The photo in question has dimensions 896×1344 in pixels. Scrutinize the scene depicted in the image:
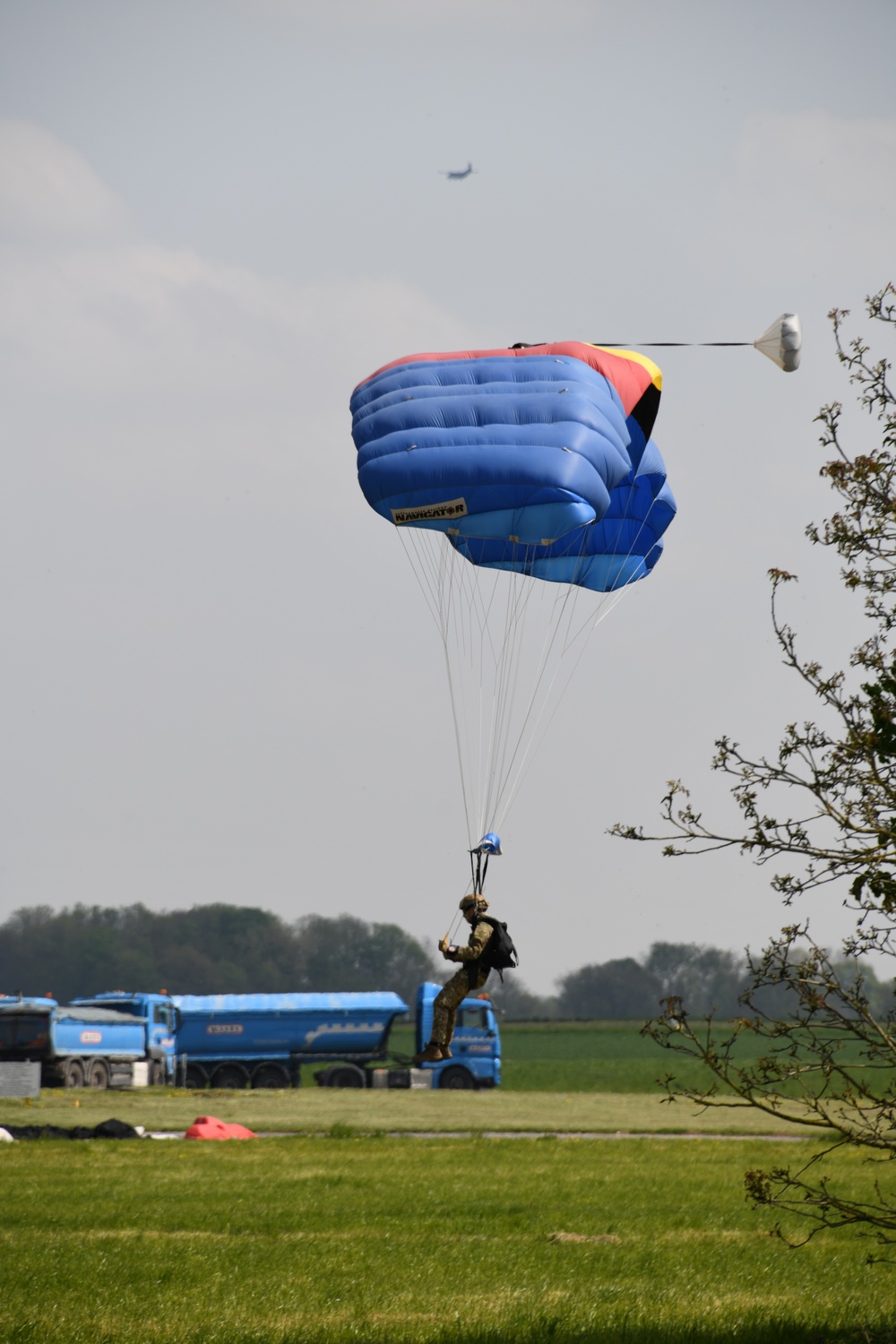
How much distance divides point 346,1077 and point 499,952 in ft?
90.8

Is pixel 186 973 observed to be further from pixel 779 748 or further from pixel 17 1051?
pixel 779 748

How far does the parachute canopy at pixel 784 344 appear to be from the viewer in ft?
39.6

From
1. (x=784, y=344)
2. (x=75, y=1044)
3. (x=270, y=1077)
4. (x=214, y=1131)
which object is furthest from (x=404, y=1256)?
(x=270, y=1077)

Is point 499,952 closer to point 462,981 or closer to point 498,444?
point 462,981

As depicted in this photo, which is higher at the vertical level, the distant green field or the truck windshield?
the truck windshield

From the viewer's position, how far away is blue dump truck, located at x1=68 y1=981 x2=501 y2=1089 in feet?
120

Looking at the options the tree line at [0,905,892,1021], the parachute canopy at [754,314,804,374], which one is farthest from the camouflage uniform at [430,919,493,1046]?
the tree line at [0,905,892,1021]

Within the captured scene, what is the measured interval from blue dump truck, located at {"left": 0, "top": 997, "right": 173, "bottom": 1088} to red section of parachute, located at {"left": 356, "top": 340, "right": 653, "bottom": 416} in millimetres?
23970

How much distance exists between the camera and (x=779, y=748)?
22.7 feet

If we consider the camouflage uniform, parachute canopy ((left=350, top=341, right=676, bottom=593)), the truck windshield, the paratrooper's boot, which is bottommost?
the truck windshield

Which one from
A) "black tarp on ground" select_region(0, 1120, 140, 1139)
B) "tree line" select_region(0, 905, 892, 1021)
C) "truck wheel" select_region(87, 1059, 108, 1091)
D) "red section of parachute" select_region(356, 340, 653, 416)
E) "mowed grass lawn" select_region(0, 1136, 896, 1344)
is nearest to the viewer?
"mowed grass lawn" select_region(0, 1136, 896, 1344)

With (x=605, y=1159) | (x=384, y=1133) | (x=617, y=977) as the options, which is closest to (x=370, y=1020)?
(x=384, y=1133)

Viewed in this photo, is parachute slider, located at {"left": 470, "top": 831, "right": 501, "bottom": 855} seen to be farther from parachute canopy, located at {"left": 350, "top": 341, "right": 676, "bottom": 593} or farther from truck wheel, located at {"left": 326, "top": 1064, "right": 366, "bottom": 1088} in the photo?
truck wheel, located at {"left": 326, "top": 1064, "right": 366, "bottom": 1088}

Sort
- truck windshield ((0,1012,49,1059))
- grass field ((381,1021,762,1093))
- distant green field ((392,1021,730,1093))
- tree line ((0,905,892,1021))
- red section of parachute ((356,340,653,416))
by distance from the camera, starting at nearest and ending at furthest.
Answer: red section of parachute ((356,340,653,416))
truck windshield ((0,1012,49,1059))
grass field ((381,1021,762,1093))
distant green field ((392,1021,730,1093))
tree line ((0,905,892,1021))
